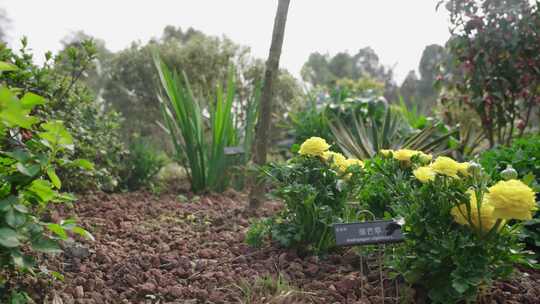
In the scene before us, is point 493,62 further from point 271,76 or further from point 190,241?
point 190,241

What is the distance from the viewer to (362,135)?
15.1 ft

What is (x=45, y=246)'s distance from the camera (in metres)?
1.44

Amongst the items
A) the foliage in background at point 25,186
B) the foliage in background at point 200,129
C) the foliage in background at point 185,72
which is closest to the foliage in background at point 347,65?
the foliage in background at point 185,72

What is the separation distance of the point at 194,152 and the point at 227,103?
50 centimetres

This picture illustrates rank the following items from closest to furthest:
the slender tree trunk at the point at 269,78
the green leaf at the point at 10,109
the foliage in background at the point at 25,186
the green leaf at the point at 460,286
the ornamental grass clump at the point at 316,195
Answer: the green leaf at the point at 10,109
the foliage in background at the point at 25,186
the green leaf at the point at 460,286
the ornamental grass clump at the point at 316,195
the slender tree trunk at the point at 269,78

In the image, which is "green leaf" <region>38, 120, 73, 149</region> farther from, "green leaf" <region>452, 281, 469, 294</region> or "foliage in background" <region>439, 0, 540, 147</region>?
"foliage in background" <region>439, 0, 540, 147</region>

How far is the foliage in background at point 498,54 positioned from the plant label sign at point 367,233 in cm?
320

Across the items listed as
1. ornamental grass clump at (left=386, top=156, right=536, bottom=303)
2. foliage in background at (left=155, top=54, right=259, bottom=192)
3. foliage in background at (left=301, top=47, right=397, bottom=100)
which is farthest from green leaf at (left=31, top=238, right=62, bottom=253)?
foliage in background at (left=301, top=47, right=397, bottom=100)

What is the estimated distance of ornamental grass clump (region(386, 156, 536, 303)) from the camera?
1684mm

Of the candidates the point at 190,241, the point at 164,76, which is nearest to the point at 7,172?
the point at 190,241

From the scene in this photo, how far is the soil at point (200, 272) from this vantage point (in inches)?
75.6

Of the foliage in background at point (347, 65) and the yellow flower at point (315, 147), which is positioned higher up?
the foliage in background at point (347, 65)

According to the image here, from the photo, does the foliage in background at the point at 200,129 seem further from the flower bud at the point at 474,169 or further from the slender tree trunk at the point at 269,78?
the flower bud at the point at 474,169

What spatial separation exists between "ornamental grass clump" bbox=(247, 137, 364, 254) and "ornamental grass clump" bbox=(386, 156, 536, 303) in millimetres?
449
